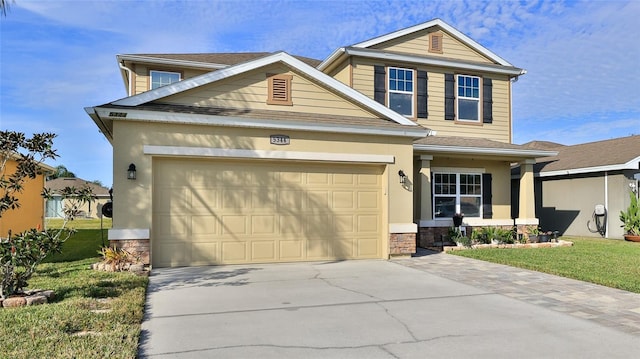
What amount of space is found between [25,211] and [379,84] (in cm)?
1322

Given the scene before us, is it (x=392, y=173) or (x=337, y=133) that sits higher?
(x=337, y=133)

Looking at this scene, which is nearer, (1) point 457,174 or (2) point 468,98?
(1) point 457,174

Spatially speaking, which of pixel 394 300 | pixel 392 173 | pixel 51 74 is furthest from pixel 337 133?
pixel 51 74

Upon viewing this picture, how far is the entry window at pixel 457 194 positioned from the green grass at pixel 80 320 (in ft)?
31.5

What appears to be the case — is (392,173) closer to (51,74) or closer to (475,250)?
(475,250)

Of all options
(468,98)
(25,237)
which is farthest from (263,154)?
(468,98)

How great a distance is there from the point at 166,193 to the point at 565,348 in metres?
7.62

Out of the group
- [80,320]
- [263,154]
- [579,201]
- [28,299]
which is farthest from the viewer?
[579,201]

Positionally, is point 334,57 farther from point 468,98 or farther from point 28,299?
point 28,299

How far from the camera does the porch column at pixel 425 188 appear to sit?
13.2 m

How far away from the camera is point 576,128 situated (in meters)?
33.5

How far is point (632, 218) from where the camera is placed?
15.2 metres

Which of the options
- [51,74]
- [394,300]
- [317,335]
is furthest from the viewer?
[51,74]

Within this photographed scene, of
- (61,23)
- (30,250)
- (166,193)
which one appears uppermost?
(61,23)
